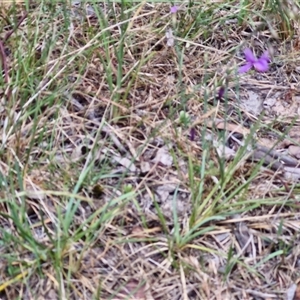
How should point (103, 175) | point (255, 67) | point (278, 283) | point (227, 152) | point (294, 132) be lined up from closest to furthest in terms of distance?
point (278, 283)
point (103, 175)
point (227, 152)
point (294, 132)
point (255, 67)

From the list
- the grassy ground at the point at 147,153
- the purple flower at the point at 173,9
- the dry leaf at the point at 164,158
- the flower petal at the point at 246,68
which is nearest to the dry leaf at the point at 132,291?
the grassy ground at the point at 147,153

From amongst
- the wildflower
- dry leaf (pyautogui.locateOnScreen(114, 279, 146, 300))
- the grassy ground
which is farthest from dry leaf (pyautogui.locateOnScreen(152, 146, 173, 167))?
the wildflower

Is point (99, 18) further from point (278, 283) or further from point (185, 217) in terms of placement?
point (278, 283)

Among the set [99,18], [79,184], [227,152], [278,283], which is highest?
[99,18]

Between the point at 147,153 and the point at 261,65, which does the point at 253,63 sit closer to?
the point at 261,65

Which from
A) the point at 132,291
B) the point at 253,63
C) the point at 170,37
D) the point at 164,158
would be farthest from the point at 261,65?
the point at 132,291

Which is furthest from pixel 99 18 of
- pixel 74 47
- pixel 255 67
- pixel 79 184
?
pixel 79 184

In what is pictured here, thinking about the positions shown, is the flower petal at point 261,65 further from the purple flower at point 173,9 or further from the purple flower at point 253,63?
the purple flower at point 173,9

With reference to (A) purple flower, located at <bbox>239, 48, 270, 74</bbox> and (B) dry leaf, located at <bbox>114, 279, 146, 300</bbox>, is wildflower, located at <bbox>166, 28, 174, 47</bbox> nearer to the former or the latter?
(A) purple flower, located at <bbox>239, 48, 270, 74</bbox>

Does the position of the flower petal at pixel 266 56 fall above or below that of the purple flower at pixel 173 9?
below
